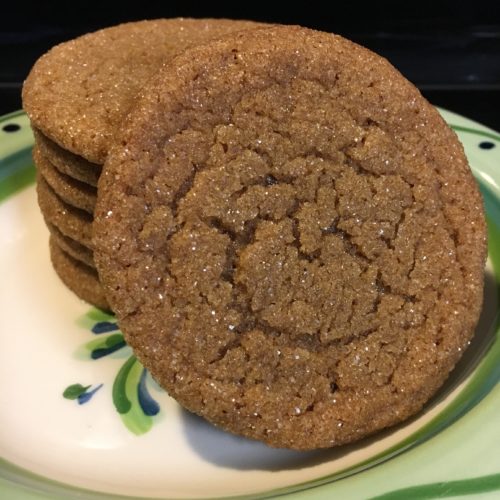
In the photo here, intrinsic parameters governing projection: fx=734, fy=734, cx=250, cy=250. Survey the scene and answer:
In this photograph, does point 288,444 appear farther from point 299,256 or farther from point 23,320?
point 23,320

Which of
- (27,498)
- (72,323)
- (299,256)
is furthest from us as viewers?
(72,323)

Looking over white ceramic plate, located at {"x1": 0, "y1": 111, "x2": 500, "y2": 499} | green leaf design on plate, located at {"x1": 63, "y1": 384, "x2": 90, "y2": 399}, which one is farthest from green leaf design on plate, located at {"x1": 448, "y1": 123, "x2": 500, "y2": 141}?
green leaf design on plate, located at {"x1": 63, "y1": 384, "x2": 90, "y2": 399}

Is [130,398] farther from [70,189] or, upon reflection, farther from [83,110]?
[83,110]

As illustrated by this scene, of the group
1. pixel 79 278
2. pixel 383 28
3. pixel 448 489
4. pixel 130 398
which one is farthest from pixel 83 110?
pixel 383 28

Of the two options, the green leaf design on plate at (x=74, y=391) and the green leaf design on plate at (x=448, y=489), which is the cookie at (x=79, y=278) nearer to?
the green leaf design on plate at (x=74, y=391)

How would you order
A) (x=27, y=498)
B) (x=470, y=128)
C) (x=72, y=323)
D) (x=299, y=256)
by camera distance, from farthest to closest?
(x=470, y=128) < (x=72, y=323) < (x=299, y=256) < (x=27, y=498)

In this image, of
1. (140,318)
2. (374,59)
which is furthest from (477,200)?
(140,318)
